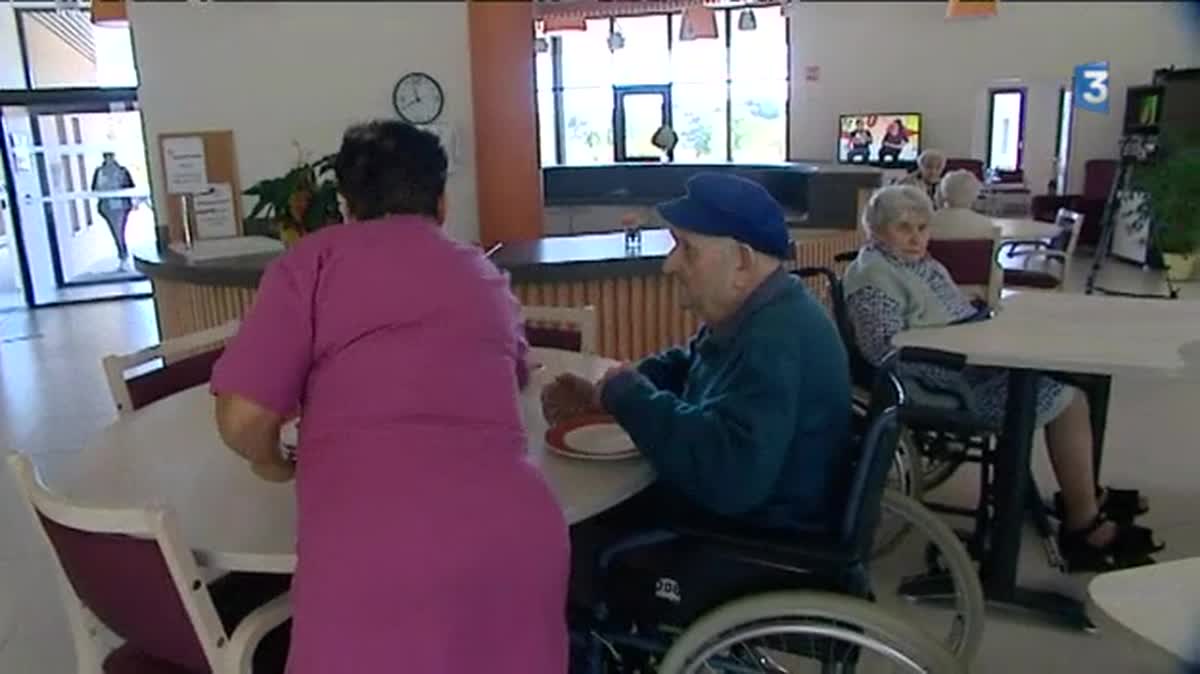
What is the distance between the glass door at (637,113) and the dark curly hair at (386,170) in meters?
9.20

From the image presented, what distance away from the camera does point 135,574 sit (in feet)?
4.47

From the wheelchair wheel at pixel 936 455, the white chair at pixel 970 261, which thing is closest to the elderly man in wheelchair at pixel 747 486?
the wheelchair wheel at pixel 936 455

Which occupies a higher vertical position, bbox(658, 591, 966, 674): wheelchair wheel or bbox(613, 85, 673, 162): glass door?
bbox(613, 85, 673, 162): glass door

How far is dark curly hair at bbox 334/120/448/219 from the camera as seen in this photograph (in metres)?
1.30

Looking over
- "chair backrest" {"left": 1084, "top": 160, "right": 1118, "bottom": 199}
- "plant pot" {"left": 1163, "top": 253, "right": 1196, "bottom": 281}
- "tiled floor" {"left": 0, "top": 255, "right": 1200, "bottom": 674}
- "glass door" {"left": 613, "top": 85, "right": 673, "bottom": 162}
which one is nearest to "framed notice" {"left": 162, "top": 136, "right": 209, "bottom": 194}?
"tiled floor" {"left": 0, "top": 255, "right": 1200, "bottom": 674}

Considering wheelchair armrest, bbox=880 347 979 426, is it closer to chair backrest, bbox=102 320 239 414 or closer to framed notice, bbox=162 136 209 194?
chair backrest, bbox=102 320 239 414

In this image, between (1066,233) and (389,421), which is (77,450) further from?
(1066,233)

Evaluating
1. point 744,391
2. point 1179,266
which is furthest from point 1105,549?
point 1179,266

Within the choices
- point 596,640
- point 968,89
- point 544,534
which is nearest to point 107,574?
point 544,534

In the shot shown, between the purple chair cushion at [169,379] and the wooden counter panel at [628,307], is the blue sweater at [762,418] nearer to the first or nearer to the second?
the purple chair cushion at [169,379]

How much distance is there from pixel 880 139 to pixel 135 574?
31.1ft

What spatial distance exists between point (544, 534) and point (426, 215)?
19.1 inches

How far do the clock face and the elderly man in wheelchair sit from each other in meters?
2.77

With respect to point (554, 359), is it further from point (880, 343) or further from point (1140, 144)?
point (1140, 144)
